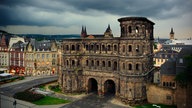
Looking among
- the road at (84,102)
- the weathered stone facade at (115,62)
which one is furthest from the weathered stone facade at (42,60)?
the road at (84,102)

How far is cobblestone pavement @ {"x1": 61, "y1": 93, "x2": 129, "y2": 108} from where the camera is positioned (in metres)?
46.4

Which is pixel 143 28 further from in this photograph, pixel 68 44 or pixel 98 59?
pixel 68 44

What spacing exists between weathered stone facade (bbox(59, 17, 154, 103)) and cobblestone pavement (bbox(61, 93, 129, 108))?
2.28m

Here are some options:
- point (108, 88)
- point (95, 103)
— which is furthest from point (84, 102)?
point (108, 88)

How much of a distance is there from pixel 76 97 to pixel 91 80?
23.3 feet

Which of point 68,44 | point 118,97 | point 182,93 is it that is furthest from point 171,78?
point 68,44

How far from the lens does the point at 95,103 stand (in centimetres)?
4834

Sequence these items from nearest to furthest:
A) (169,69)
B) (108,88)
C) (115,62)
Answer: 1. (169,69)
2. (115,62)
3. (108,88)

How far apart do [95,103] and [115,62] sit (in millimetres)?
11366

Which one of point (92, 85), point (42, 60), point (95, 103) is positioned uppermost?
point (42, 60)

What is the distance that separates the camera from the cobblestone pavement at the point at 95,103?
4638 cm

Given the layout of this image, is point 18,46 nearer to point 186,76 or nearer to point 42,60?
point 42,60

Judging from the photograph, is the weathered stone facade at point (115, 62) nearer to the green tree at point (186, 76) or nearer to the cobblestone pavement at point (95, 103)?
the cobblestone pavement at point (95, 103)

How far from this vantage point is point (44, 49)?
8488cm
